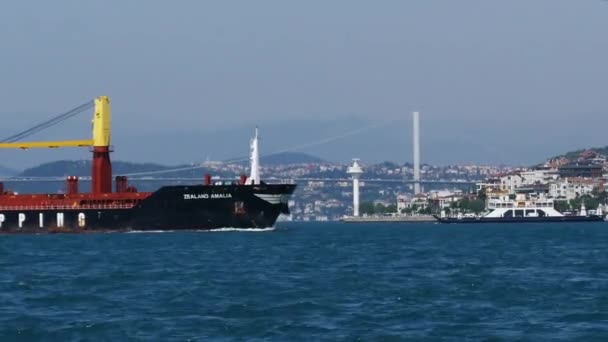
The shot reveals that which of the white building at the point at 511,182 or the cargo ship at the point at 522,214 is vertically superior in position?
the white building at the point at 511,182

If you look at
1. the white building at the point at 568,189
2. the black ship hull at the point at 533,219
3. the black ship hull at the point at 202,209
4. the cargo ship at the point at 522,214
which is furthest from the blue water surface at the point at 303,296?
the white building at the point at 568,189

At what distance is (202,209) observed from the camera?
70875mm

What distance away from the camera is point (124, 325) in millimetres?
24750

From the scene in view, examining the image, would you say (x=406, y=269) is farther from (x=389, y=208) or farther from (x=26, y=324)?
(x=389, y=208)

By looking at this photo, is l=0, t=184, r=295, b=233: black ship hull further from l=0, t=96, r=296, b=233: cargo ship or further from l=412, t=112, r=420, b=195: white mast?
l=412, t=112, r=420, b=195: white mast

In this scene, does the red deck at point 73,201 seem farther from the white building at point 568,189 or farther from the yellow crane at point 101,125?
the white building at point 568,189

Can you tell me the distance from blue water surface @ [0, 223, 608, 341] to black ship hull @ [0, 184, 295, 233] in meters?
22.7

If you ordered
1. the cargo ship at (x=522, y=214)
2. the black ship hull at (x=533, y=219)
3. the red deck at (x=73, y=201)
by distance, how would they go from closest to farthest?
the red deck at (x=73, y=201)
the black ship hull at (x=533, y=219)
the cargo ship at (x=522, y=214)

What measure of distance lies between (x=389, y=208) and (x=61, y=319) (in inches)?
6374

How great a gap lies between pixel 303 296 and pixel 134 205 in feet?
143

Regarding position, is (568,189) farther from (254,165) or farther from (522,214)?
(254,165)

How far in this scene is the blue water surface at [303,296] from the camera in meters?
24.1

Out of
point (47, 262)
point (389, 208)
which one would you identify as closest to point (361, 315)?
point (47, 262)

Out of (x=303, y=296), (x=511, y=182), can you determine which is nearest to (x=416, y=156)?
(x=511, y=182)
